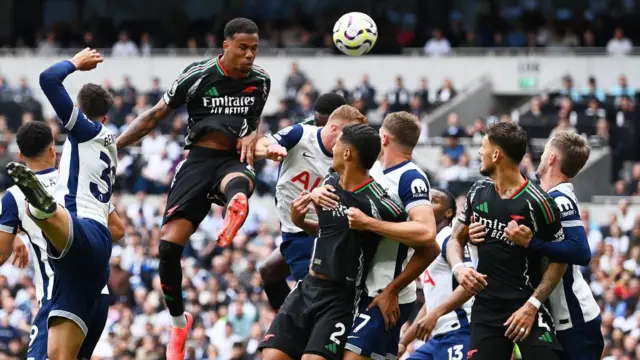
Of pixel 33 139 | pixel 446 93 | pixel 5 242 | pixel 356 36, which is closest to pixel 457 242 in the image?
pixel 356 36

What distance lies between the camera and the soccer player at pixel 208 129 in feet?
35.1

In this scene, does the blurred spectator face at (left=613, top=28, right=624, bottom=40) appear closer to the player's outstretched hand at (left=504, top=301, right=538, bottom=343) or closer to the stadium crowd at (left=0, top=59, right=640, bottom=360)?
the stadium crowd at (left=0, top=59, right=640, bottom=360)

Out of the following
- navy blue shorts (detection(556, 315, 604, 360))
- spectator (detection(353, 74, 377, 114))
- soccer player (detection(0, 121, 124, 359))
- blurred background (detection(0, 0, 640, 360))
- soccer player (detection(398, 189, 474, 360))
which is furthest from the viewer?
spectator (detection(353, 74, 377, 114))

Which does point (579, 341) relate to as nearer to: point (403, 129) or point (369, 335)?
point (369, 335)

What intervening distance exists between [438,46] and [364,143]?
22.0m

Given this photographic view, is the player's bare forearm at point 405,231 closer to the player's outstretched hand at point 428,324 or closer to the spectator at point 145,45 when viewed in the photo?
the player's outstretched hand at point 428,324

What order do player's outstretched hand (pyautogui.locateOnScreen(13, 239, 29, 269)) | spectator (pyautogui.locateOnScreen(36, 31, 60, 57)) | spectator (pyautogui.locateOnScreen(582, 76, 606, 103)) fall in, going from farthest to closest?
spectator (pyautogui.locateOnScreen(36, 31, 60, 57))
spectator (pyautogui.locateOnScreen(582, 76, 606, 103))
player's outstretched hand (pyautogui.locateOnScreen(13, 239, 29, 269))

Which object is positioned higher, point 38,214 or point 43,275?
point 38,214

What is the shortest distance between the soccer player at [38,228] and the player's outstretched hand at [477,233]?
3.16m

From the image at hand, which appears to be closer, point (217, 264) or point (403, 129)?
A: point (403, 129)

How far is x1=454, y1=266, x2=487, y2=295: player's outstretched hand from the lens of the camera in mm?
9375

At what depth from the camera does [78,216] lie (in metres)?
10.3

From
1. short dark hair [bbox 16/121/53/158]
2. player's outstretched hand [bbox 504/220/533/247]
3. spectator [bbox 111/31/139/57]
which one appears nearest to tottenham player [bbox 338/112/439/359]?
player's outstretched hand [bbox 504/220/533/247]

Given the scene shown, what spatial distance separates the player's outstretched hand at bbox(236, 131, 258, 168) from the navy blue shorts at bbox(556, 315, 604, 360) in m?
2.84
